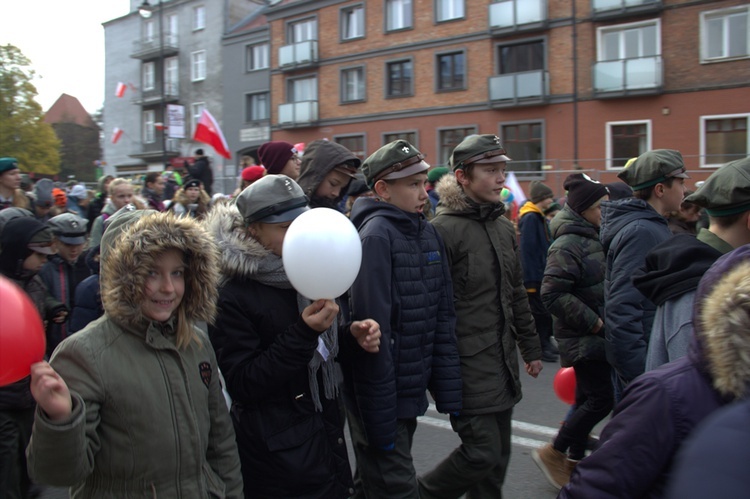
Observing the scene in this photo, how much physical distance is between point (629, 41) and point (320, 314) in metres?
24.1

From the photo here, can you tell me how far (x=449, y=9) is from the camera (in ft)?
89.7

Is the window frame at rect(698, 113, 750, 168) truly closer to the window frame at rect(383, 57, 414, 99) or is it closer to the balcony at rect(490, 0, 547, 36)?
the balcony at rect(490, 0, 547, 36)

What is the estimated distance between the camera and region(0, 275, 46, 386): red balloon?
5.74 ft

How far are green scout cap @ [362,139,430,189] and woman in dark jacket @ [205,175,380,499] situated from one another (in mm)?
757

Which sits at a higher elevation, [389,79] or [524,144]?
[389,79]

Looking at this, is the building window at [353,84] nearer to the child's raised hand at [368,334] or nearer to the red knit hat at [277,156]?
the red knit hat at [277,156]

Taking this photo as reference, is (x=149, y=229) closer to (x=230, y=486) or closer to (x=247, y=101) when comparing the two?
(x=230, y=486)

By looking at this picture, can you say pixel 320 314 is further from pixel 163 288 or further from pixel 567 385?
pixel 567 385

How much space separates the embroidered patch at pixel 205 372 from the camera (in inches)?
95.1

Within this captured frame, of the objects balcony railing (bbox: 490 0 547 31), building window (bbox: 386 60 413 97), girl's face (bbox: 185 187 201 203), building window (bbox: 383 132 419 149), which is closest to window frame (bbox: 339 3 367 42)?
building window (bbox: 386 60 413 97)

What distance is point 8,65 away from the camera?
35906 mm

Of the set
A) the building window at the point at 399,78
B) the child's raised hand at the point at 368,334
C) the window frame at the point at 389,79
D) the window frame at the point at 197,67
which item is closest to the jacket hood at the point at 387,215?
the child's raised hand at the point at 368,334

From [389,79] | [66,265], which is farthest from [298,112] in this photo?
[66,265]

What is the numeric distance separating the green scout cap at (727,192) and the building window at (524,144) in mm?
22308
